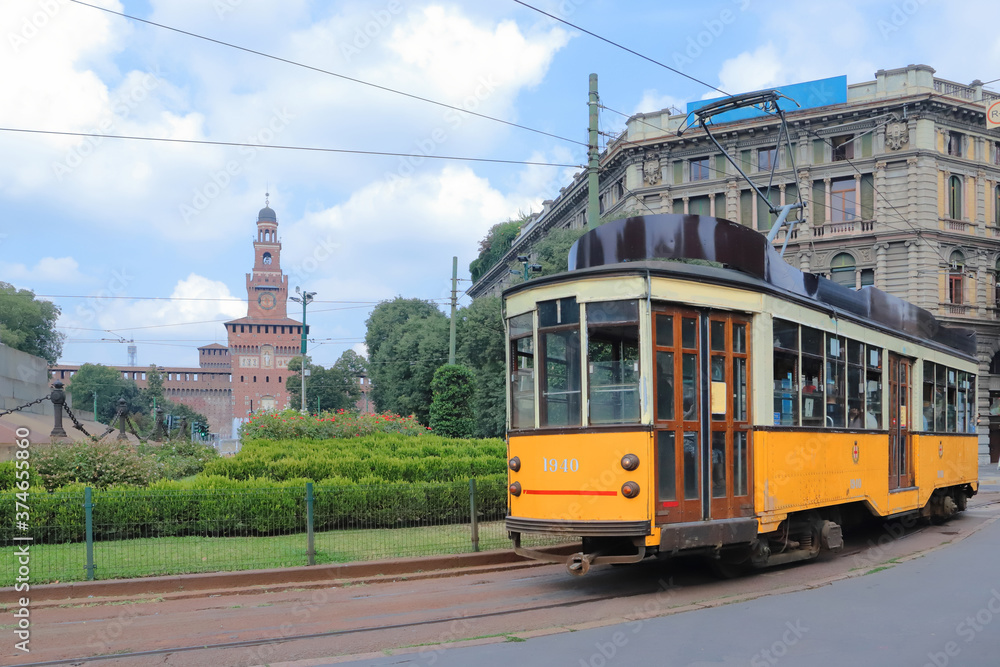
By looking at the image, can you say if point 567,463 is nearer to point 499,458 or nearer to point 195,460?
point 499,458

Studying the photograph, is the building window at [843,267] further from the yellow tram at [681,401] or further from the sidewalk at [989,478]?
the yellow tram at [681,401]

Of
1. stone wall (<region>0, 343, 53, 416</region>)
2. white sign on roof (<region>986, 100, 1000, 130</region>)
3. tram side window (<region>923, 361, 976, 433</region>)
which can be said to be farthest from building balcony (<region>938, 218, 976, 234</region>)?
stone wall (<region>0, 343, 53, 416</region>)

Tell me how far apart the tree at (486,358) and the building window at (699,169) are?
A: 13.4 metres

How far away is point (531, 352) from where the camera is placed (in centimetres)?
971

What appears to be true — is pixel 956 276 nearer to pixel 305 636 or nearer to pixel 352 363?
pixel 305 636

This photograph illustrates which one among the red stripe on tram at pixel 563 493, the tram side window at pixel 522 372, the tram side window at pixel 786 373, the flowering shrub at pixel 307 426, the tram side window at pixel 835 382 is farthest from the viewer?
the flowering shrub at pixel 307 426

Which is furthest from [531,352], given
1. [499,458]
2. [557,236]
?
[557,236]

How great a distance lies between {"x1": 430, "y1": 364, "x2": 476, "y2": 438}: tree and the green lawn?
15.1 meters

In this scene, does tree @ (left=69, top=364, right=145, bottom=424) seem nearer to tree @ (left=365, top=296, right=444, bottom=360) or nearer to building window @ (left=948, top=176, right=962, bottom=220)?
tree @ (left=365, top=296, right=444, bottom=360)

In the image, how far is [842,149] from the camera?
46.3 m

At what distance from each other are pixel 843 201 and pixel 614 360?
41475 mm

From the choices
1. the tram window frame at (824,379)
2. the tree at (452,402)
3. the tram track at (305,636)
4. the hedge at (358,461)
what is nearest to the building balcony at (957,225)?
the tree at (452,402)

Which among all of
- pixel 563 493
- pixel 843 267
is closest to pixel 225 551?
pixel 563 493

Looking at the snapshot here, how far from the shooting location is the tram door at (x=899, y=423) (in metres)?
13.4
